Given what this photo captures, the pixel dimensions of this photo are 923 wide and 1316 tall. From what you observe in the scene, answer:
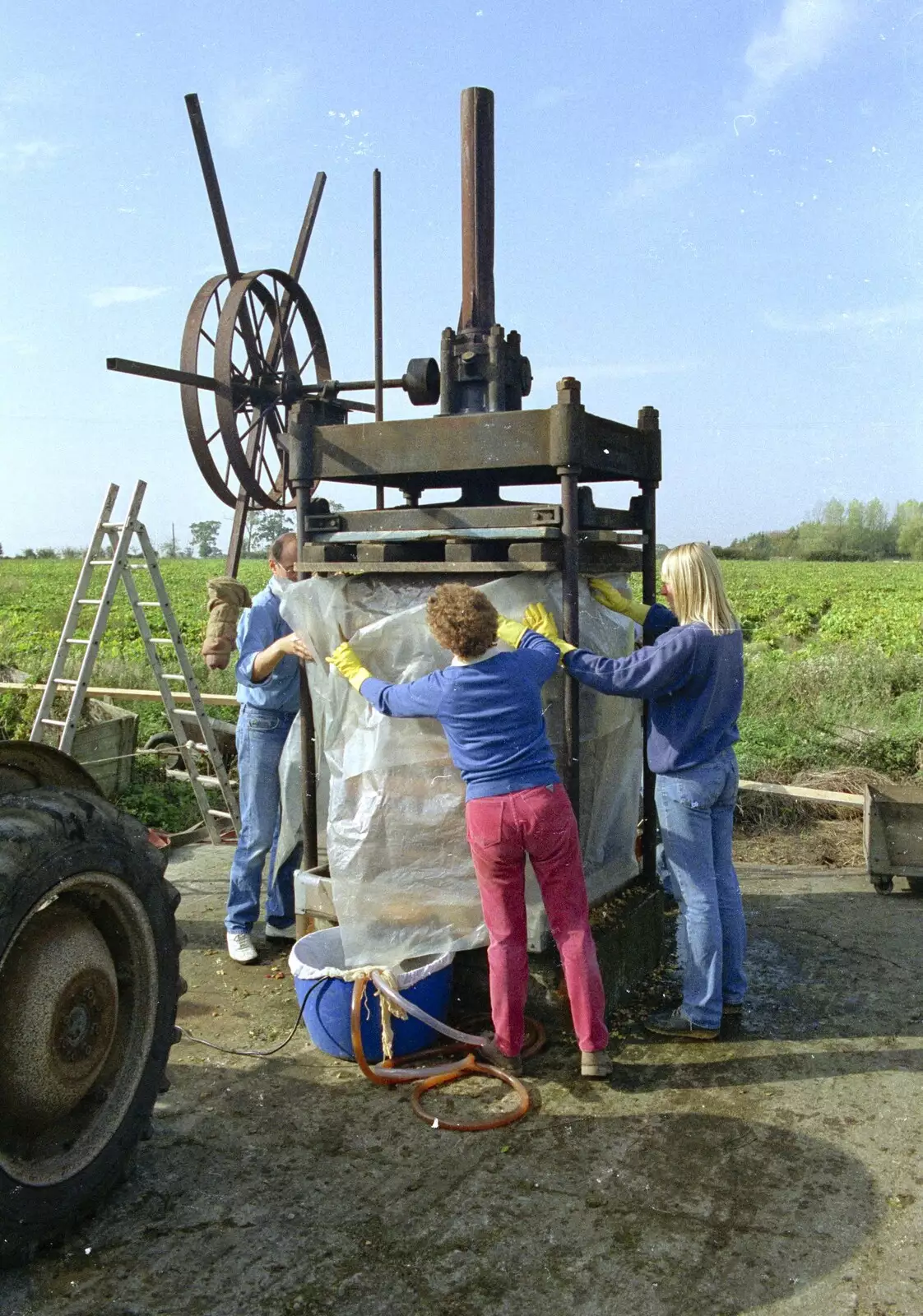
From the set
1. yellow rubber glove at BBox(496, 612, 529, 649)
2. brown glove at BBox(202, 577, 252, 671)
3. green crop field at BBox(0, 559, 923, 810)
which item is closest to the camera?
yellow rubber glove at BBox(496, 612, 529, 649)

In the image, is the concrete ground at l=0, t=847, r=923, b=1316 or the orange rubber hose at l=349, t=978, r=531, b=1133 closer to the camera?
the concrete ground at l=0, t=847, r=923, b=1316

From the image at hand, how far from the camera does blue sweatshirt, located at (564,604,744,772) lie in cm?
421

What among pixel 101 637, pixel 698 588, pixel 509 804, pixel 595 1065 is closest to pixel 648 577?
pixel 698 588

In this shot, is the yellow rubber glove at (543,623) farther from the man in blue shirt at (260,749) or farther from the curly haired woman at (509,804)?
the man in blue shirt at (260,749)

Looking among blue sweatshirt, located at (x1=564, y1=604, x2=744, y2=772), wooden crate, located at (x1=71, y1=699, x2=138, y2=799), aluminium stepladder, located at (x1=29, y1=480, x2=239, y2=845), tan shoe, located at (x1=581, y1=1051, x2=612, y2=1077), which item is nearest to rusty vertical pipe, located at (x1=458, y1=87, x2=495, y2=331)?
blue sweatshirt, located at (x1=564, y1=604, x2=744, y2=772)

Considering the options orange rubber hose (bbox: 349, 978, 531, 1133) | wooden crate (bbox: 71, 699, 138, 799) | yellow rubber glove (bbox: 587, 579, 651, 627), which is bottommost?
orange rubber hose (bbox: 349, 978, 531, 1133)

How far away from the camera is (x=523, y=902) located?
404 centimetres

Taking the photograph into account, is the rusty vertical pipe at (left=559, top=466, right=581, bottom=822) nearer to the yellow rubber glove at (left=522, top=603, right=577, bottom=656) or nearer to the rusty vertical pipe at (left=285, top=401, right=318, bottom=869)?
the yellow rubber glove at (left=522, top=603, right=577, bottom=656)

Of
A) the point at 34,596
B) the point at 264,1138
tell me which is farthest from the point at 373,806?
the point at 34,596

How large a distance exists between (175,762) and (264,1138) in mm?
5531

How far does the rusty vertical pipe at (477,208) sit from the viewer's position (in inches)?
197

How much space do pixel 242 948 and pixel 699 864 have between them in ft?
7.66

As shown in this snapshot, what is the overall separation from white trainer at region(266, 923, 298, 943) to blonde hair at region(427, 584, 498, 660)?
7.21 feet

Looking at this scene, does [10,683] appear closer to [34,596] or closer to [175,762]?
[175,762]
